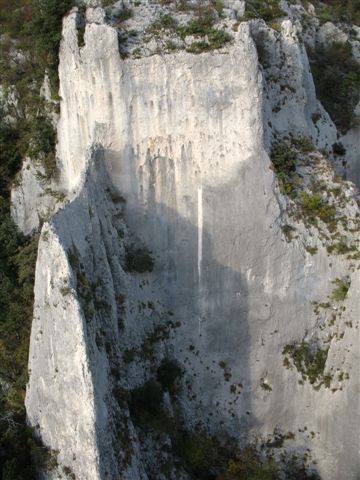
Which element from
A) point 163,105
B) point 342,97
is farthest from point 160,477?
point 342,97

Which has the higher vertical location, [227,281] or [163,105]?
[163,105]

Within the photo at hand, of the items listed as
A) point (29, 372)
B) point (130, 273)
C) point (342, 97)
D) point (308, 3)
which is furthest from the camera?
point (308, 3)

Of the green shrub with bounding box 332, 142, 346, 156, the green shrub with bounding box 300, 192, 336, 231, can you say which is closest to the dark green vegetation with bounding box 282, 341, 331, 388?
the green shrub with bounding box 300, 192, 336, 231

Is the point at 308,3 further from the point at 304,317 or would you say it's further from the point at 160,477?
the point at 160,477

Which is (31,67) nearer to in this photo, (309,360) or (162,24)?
(162,24)

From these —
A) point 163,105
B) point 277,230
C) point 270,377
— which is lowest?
point 270,377

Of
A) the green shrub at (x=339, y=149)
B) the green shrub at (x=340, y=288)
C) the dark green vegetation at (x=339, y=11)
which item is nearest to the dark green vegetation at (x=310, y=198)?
the green shrub at (x=340, y=288)

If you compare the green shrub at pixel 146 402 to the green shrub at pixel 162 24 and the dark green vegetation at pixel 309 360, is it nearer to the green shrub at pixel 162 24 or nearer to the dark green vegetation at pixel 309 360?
the dark green vegetation at pixel 309 360

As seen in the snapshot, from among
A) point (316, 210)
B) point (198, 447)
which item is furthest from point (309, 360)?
point (316, 210)
